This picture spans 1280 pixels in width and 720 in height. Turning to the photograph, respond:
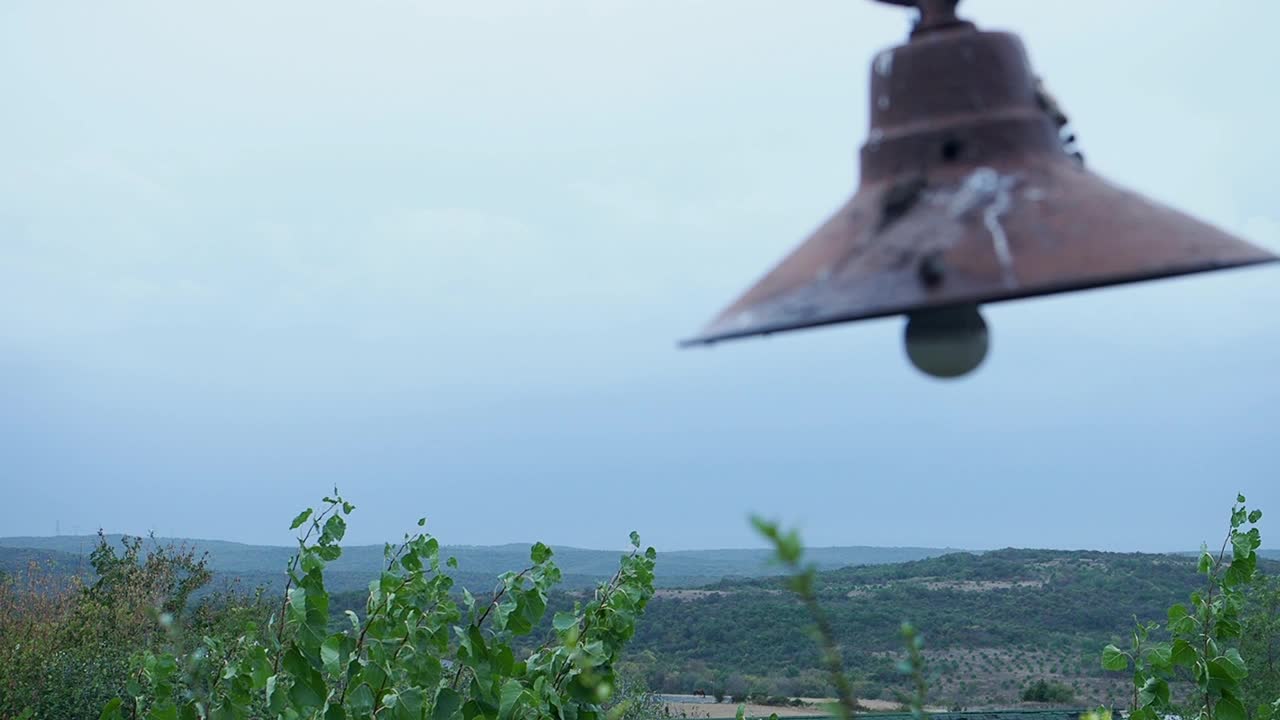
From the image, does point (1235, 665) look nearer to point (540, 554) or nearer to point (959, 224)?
point (540, 554)

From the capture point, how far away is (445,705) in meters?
3.41

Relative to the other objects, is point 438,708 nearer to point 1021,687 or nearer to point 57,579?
point 57,579

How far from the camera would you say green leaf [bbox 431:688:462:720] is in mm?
3393

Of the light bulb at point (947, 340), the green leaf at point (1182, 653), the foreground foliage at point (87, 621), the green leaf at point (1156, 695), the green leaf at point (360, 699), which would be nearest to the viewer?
the light bulb at point (947, 340)

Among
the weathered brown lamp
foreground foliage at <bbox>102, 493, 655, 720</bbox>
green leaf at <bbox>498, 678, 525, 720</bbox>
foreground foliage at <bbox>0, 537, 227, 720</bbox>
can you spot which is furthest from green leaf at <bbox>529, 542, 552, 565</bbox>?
foreground foliage at <bbox>0, 537, 227, 720</bbox>

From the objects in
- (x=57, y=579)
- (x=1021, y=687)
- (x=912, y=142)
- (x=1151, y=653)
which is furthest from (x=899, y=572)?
(x=912, y=142)

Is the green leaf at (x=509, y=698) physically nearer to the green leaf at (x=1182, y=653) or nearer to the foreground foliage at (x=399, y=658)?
the foreground foliage at (x=399, y=658)

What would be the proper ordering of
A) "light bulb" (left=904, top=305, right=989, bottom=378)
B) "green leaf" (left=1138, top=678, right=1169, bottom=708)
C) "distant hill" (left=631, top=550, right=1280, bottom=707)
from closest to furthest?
1. "light bulb" (left=904, top=305, right=989, bottom=378)
2. "green leaf" (left=1138, top=678, right=1169, bottom=708)
3. "distant hill" (left=631, top=550, right=1280, bottom=707)

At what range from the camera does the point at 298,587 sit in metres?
3.42

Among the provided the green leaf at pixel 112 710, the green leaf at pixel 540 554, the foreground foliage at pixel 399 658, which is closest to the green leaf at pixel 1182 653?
the foreground foliage at pixel 399 658

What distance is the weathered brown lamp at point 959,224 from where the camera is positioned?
4.10 ft

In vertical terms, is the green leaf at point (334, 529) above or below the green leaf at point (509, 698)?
above

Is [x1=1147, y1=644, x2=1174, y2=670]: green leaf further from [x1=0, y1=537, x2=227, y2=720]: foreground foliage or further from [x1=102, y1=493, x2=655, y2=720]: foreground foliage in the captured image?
[x1=0, y1=537, x2=227, y2=720]: foreground foliage

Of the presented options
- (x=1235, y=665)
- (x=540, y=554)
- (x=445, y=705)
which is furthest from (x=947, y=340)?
(x=1235, y=665)
